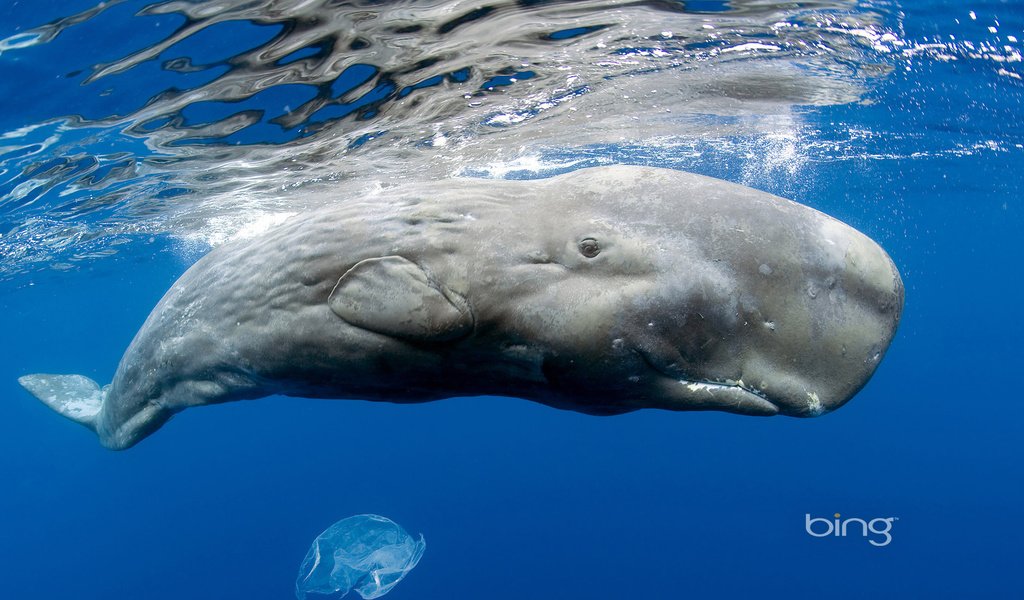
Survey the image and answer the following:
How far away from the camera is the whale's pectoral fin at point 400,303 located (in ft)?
10.7

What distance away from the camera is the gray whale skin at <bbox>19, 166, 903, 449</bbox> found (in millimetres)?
3084

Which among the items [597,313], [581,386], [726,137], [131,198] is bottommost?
[726,137]

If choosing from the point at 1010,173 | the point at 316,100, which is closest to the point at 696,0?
the point at 316,100

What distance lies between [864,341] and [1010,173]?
30.7 metres

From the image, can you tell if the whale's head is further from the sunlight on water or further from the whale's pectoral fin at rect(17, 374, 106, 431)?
the whale's pectoral fin at rect(17, 374, 106, 431)

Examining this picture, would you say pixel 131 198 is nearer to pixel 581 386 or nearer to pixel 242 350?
pixel 242 350

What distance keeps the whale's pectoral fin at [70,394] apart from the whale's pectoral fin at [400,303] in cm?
626

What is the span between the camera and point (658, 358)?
10.2ft

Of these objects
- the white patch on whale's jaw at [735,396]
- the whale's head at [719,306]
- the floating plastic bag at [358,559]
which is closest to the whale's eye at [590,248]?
the whale's head at [719,306]

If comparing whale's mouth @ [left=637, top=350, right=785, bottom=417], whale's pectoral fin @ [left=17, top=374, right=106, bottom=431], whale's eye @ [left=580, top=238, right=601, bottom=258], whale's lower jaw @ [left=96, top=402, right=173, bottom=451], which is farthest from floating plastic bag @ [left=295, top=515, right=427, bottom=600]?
whale's eye @ [left=580, top=238, right=601, bottom=258]

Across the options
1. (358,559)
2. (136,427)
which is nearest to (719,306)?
(136,427)

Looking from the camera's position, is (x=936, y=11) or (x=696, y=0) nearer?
(x=696, y=0)

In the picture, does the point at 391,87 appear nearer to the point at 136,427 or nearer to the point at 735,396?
the point at 136,427

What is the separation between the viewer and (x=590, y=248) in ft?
10.8
